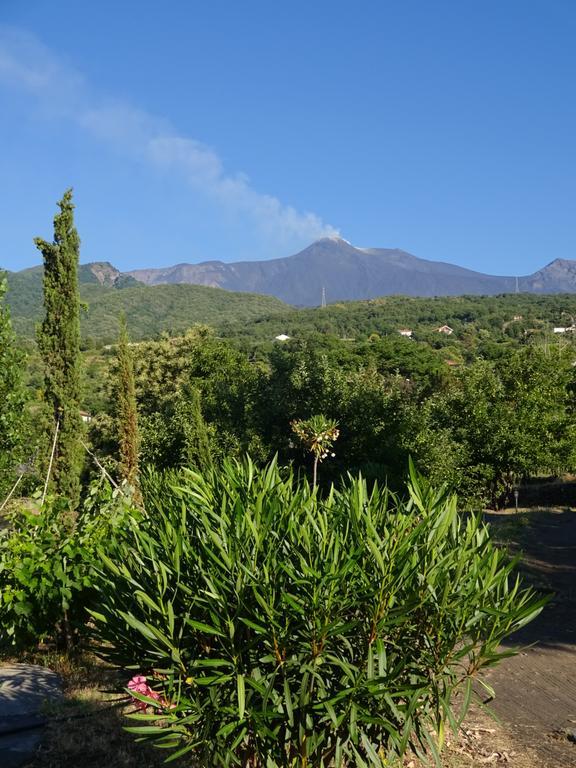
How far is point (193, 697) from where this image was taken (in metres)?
3.32

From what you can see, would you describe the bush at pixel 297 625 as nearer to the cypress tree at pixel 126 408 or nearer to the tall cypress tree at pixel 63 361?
the tall cypress tree at pixel 63 361

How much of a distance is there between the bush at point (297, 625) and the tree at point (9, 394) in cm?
857

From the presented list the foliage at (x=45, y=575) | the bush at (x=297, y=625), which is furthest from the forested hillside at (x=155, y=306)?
the bush at (x=297, y=625)

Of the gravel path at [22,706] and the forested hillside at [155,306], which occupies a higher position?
the forested hillside at [155,306]

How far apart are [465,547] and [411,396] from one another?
25850 millimetres

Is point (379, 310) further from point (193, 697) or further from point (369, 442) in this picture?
point (193, 697)

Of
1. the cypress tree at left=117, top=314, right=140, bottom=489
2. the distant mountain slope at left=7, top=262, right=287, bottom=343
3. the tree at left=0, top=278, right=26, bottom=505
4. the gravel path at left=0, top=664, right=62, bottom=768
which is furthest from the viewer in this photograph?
the distant mountain slope at left=7, top=262, right=287, bottom=343

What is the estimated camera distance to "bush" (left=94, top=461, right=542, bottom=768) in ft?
10.2

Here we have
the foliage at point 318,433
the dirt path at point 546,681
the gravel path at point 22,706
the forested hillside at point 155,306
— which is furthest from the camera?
the forested hillside at point 155,306

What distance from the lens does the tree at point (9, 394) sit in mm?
11320

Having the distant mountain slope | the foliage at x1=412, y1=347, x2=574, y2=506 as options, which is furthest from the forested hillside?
the foliage at x1=412, y1=347, x2=574, y2=506

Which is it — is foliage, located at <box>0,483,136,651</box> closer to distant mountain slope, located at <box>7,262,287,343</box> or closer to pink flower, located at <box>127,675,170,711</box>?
pink flower, located at <box>127,675,170,711</box>

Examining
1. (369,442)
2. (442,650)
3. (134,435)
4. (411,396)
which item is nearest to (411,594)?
(442,650)

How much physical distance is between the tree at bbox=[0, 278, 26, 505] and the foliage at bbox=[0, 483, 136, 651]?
16.8ft
